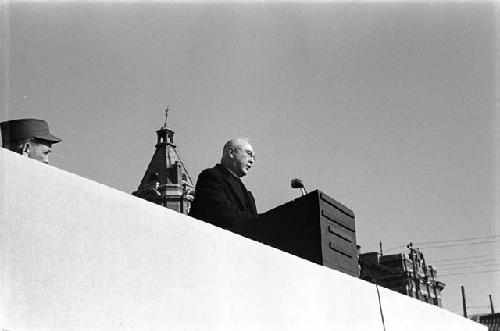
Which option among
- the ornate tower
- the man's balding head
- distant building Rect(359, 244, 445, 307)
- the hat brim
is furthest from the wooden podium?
distant building Rect(359, 244, 445, 307)

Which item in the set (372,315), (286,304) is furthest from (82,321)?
(372,315)

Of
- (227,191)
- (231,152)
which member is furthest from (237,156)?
(227,191)

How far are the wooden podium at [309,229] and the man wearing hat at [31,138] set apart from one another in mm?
1108

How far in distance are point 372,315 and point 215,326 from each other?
1.40 meters

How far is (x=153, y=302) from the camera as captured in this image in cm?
185

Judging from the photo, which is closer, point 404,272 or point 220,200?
point 220,200

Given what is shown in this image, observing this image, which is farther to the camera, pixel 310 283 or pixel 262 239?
pixel 262 239

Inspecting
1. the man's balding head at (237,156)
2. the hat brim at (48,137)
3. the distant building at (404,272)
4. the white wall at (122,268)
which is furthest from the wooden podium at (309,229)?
the distant building at (404,272)

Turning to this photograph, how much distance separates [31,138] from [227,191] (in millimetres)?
1254

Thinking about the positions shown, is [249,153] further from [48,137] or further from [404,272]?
[404,272]

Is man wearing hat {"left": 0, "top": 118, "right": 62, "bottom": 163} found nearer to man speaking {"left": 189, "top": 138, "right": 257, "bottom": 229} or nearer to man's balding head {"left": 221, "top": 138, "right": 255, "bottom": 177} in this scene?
man speaking {"left": 189, "top": 138, "right": 257, "bottom": 229}

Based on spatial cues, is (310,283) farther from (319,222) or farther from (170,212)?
(170,212)

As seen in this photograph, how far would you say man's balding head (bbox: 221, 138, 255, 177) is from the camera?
156 inches

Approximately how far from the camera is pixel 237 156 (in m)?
3.96
